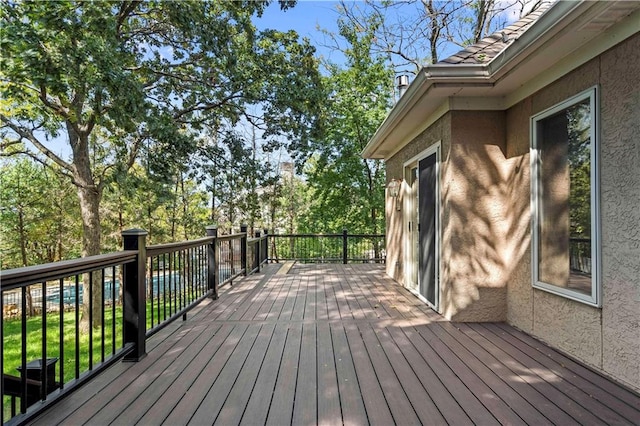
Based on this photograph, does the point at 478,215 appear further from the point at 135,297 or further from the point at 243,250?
the point at 243,250

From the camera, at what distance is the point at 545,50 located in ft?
8.25

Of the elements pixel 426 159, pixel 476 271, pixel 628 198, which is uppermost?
pixel 426 159

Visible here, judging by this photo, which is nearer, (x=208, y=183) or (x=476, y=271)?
(x=476, y=271)

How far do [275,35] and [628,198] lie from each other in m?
8.21

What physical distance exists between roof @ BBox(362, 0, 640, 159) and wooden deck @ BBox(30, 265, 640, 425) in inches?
93.2

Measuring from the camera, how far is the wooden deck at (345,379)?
190cm

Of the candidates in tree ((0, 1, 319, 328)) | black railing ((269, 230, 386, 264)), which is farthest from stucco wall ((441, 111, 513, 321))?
black railing ((269, 230, 386, 264))

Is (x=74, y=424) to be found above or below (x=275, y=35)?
below

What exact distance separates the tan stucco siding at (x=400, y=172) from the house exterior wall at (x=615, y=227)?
1186 mm

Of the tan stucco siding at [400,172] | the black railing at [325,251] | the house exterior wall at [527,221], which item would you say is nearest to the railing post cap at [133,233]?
the house exterior wall at [527,221]

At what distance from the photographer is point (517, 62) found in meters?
2.75

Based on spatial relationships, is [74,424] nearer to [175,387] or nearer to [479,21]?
[175,387]

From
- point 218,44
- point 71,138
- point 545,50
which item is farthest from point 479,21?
point 71,138

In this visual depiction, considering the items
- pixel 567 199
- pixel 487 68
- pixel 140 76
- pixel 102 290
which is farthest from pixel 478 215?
pixel 140 76
